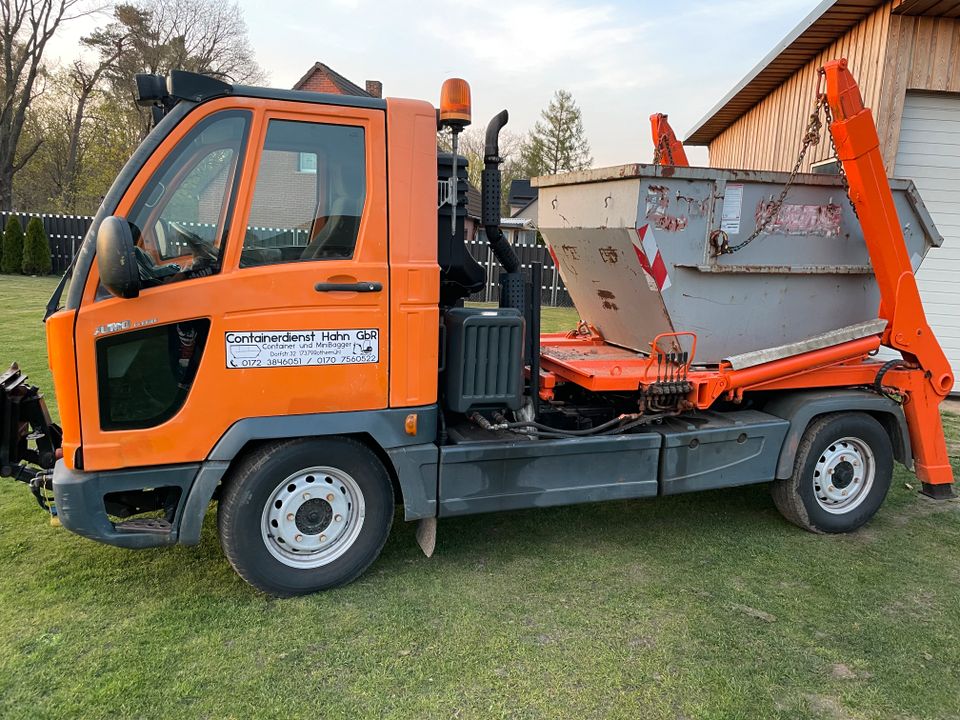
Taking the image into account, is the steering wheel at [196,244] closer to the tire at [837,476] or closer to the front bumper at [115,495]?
the front bumper at [115,495]

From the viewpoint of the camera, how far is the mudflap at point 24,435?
12.0ft

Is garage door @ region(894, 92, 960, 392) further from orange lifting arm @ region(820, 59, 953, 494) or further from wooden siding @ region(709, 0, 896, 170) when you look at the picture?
orange lifting arm @ region(820, 59, 953, 494)

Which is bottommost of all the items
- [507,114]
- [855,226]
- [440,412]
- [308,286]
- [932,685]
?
[932,685]

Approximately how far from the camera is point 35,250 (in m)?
20.8

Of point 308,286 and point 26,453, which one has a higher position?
point 308,286

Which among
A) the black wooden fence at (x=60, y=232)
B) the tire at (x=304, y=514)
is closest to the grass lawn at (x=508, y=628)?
the tire at (x=304, y=514)

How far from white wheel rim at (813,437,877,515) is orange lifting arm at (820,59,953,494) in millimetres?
367

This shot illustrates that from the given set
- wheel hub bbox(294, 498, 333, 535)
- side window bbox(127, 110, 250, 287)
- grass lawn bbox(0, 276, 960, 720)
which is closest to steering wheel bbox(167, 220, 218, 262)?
side window bbox(127, 110, 250, 287)

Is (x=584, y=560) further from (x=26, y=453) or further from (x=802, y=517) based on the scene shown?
(x=26, y=453)

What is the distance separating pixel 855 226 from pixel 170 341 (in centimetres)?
422

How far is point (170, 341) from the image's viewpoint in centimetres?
337

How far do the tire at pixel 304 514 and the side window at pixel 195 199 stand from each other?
999 mm

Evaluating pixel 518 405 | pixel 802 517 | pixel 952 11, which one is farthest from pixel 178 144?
pixel 952 11

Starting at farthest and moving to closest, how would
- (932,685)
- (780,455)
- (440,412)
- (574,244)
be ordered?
(574,244) → (780,455) → (440,412) → (932,685)
